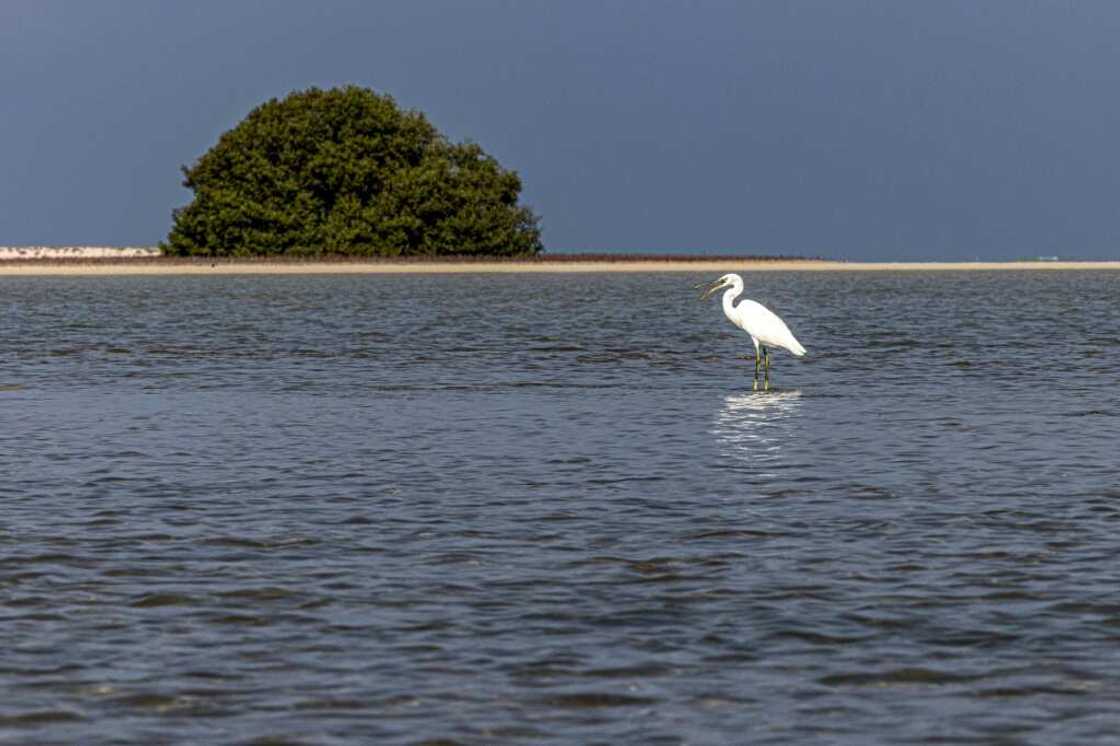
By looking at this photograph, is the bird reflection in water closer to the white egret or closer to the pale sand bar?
the white egret

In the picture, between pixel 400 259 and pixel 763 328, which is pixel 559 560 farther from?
pixel 400 259

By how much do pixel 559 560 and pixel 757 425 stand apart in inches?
381

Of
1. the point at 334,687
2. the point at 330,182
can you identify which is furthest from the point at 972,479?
the point at 330,182

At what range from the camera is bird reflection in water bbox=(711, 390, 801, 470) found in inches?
728

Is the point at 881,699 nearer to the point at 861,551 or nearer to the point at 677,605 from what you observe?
the point at 677,605

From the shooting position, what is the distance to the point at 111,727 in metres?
8.30

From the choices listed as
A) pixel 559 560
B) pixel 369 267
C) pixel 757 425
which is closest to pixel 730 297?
pixel 757 425

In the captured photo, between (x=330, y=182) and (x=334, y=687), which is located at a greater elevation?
(x=330, y=182)

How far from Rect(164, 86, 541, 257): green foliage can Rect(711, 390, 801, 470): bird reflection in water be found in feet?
256

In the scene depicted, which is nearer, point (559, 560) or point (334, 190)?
point (559, 560)

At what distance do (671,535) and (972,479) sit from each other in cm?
417

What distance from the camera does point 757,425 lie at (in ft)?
70.6

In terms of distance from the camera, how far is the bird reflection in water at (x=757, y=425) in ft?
60.7

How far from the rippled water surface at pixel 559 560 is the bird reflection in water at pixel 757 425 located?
97mm
